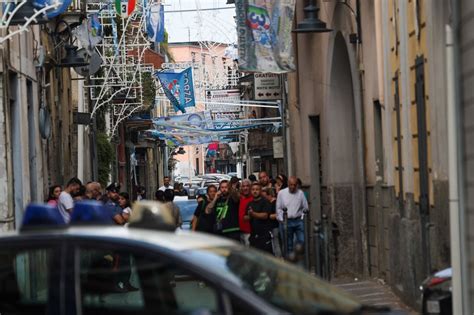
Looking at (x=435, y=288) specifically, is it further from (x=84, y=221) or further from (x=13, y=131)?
(x=13, y=131)

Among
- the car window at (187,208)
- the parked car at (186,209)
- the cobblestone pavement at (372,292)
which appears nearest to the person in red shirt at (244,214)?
the cobblestone pavement at (372,292)

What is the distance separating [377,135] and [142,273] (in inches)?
563

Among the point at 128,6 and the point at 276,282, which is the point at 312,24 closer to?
the point at 276,282

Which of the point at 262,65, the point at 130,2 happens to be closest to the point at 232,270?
the point at 262,65

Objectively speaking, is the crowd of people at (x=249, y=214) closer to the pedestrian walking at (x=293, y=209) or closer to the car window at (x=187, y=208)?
the pedestrian walking at (x=293, y=209)

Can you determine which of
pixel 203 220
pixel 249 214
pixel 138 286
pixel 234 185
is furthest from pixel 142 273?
pixel 234 185

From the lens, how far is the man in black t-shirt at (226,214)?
2262 centimetres

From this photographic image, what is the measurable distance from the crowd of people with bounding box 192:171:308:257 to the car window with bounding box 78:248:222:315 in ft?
47.5

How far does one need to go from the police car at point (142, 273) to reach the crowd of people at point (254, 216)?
14.4 metres

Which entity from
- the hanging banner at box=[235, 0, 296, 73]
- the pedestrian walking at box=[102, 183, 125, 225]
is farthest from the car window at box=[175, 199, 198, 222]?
the hanging banner at box=[235, 0, 296, 73]

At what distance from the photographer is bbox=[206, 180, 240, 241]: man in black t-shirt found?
2262cm

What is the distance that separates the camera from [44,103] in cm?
2784

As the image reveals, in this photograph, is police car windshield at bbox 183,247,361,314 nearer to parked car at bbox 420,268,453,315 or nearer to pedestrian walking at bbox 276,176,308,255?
parked car at bbox 420,268,453,315

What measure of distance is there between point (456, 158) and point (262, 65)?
1388 cm
